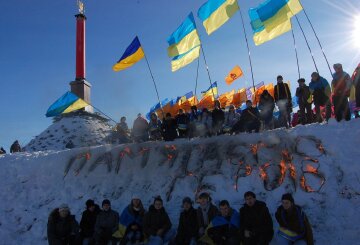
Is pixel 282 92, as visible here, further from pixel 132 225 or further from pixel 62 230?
pixel 62 230

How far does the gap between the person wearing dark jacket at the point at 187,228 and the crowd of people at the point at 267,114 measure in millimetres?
5855

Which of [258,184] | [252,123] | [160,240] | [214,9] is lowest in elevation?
[160,240]

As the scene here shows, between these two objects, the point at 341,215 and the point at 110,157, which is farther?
the point at 110,157

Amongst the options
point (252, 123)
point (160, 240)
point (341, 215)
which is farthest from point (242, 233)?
point (252, 123)

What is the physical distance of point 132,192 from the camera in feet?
44.1

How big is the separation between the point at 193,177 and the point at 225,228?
4.02 m

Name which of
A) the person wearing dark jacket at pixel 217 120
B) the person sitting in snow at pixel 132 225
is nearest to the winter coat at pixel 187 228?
the person sitting in snow at pixel 132 225

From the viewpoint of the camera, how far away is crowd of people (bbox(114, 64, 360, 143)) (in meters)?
13.0

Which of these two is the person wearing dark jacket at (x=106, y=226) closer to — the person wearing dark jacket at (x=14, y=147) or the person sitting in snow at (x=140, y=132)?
the person sitting in snow at (x=140, y=132)

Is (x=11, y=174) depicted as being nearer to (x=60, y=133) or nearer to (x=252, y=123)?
(x=252, y=123)

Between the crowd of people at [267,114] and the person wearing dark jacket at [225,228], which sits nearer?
the person wearing dark jacket at [225,228]

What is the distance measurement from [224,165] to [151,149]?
3680 millimetres

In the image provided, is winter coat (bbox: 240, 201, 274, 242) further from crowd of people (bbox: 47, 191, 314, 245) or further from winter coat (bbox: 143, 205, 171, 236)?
winter coat (bbox: 143, 205, 171, 236)

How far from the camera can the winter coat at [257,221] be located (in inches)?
338
